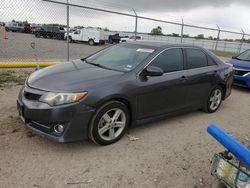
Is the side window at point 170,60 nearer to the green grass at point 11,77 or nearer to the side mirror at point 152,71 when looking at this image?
the side mirror at point 152,71

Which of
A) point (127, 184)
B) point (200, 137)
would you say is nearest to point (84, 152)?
point (127, 184)

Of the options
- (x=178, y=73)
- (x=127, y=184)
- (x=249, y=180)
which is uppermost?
(x=178, y=73)

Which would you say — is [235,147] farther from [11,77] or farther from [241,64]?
[241,64]

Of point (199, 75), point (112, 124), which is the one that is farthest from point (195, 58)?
point (112, 124)

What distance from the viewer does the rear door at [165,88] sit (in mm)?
4172

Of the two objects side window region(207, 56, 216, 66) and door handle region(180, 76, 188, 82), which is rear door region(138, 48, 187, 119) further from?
side window region(207, 56, 216, 66)

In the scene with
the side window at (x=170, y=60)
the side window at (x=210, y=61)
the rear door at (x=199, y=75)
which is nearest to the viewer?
the side window at (x=170, y=60)

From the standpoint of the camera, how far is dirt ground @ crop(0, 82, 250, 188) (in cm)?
299

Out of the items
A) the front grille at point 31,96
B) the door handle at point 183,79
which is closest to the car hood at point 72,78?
the front grille at point 31,96

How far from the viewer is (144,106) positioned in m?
4.18

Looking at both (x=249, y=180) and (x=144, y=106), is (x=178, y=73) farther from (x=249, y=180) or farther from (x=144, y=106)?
(x=249, y=180)

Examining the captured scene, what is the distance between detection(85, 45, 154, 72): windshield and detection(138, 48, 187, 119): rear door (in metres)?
0.25

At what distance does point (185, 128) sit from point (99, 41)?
24.5 metres

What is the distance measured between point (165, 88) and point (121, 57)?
97 centimetres
